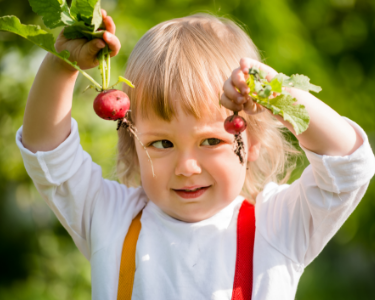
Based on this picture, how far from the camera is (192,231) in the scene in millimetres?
1376

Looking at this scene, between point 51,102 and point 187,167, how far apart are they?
422 millimetres

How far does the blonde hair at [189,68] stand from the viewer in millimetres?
1270

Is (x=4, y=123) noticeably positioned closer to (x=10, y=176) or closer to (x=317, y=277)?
(x=10, y=176)

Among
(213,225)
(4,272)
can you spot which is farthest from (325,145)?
(4,272)

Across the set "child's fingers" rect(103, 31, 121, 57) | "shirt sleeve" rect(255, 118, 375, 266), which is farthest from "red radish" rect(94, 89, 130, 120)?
"shirt sleeve" rect(255, 118, 375, 266)

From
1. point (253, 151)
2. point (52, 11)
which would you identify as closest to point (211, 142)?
point (253, 151)

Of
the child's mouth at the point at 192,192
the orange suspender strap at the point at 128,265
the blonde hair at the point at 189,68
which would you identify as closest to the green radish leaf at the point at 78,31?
the blonde hair at the point at 189,68

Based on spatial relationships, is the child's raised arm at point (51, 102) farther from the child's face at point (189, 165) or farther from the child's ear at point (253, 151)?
the child's ear at point (253, 151)

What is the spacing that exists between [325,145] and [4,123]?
1997 millimetres

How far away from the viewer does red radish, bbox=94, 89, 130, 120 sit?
3.25 feet

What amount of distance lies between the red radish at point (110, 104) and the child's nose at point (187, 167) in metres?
0.30

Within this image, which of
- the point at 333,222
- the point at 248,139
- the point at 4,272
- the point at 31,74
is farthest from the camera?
the point at 4,272

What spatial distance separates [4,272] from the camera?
2.87 metres

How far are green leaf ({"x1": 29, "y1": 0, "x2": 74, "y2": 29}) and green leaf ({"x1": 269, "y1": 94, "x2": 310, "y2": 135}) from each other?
0.50 m
